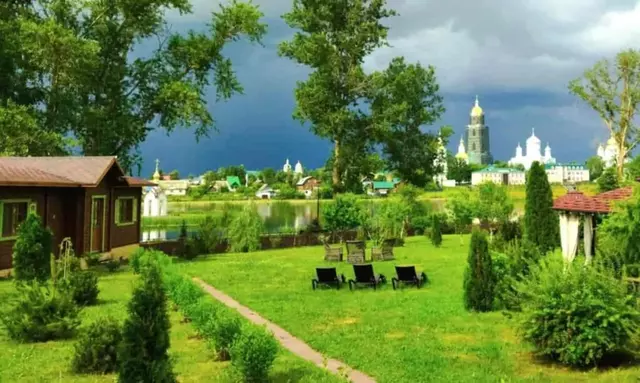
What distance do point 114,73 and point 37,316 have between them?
20.8 meters

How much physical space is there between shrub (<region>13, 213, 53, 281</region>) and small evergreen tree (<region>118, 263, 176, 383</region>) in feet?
31.1

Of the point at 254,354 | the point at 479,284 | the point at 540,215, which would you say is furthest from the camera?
the point at 540,215

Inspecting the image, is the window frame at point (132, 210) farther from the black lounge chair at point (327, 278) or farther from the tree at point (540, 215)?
the tree at point (540, 215)

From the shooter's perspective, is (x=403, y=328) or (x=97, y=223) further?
(x=97, y=223)

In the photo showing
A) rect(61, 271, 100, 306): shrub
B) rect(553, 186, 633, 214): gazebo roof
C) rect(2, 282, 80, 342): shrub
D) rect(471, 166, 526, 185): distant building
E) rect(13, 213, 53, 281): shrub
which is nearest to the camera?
rect(2, 282, 80, 342): shrub

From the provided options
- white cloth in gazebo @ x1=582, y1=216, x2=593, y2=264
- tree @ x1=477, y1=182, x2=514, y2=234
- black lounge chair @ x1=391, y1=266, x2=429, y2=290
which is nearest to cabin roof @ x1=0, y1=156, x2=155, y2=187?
black lounge chair @ x1=391, y1=266, x2=429, y2=290

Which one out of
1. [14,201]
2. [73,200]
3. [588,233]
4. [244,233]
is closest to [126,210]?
[73,200]

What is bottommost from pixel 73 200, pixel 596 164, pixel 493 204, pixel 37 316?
pixel 37 316

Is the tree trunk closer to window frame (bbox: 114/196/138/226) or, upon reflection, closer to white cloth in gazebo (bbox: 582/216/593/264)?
window frame (bbox: 114/196/138/226)

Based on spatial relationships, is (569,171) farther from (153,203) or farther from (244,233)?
(244,233)

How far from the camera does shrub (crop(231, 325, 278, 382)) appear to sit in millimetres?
6176

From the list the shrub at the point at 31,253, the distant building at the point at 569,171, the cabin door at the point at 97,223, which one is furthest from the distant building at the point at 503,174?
the shrub at the point at 31,253

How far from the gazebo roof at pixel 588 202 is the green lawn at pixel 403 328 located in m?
3.07

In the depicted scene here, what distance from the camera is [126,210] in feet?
74.7
